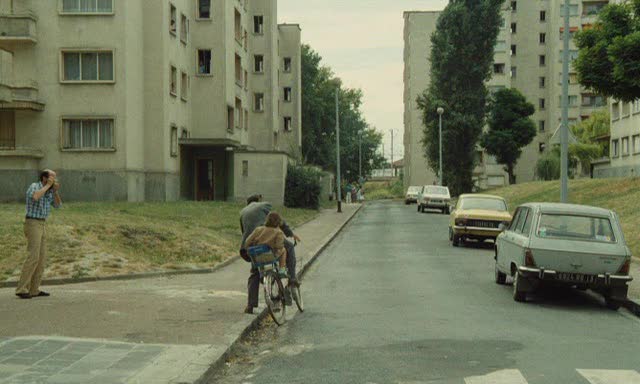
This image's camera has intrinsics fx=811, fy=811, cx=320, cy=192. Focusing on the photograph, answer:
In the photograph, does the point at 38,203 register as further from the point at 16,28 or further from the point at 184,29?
the point at 184,29

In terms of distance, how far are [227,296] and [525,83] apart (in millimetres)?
86211

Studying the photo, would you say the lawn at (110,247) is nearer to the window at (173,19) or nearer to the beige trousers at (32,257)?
the beige trousers at (32,257)

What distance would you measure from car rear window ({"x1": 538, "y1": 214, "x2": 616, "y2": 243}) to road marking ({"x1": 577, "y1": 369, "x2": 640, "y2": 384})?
207 inches

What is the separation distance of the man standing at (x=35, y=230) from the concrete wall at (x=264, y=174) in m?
32.6

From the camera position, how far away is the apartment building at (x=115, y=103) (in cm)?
3528

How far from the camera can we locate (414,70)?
308 feet

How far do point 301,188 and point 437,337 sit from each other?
36.5 m

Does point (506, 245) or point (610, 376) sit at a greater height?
point (506, 245)

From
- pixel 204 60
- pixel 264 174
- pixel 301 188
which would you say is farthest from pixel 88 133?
pixel 301 188

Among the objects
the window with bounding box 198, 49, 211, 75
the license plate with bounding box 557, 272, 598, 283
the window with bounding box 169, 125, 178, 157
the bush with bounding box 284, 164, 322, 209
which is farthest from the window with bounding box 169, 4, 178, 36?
the license plate with bounding box 557, 272, 598, 283

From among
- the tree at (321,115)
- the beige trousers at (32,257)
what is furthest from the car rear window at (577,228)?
the tree at (321,115)

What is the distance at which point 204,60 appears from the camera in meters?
45.2

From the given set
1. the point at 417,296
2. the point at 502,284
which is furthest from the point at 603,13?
the point at 417,296

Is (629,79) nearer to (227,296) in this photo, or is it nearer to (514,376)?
(227,296)
